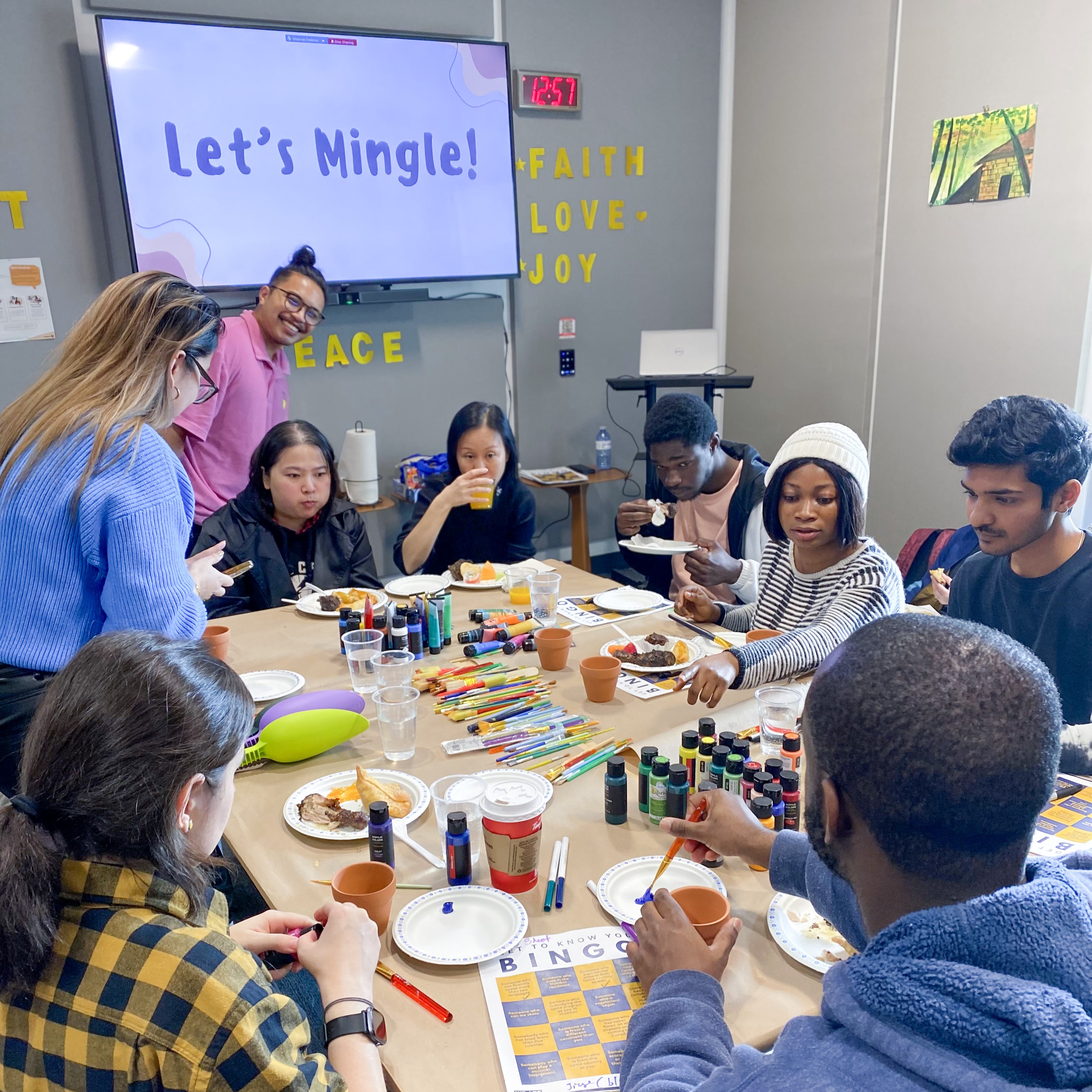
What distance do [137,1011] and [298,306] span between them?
2.85 meters

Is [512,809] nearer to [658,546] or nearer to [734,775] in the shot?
[734,775]

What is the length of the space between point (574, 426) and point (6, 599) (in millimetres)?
3696

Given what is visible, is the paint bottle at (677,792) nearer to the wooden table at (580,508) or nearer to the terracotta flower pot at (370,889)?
the terracotta flower pot at (370,889)

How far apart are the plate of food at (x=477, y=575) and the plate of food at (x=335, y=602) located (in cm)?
26

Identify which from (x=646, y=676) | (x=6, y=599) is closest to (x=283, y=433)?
(x=6, y=599)

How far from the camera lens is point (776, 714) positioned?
1769mm

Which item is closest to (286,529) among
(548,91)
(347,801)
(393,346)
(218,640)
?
(218,640)

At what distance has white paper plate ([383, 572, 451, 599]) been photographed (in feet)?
9.07

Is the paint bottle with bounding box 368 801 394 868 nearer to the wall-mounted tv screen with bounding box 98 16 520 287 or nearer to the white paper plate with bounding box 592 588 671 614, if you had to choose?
the white paper plate with bounding box 592 588 671 614

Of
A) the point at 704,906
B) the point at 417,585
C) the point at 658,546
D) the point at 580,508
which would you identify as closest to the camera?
the point at 704,906

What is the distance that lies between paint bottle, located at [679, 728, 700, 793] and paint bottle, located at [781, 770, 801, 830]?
17 cm

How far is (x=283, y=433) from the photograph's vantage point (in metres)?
2.94

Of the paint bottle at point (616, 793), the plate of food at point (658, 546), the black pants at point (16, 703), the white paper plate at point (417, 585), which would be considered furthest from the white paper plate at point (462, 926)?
the plate of food at point (658, 546)

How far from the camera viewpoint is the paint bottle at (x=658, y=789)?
59.4 inches
